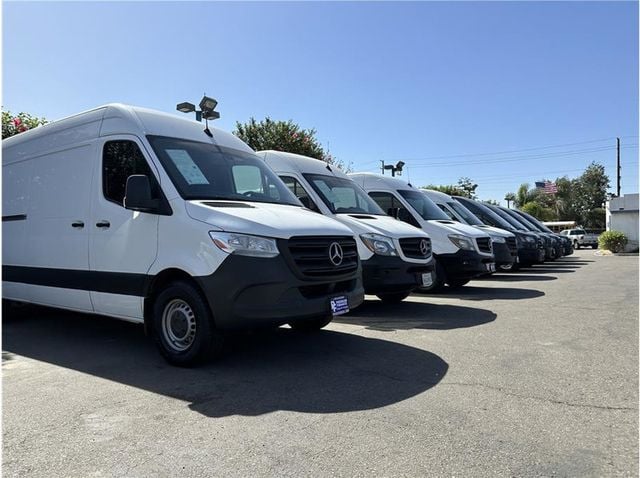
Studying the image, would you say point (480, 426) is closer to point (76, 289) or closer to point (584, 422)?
point (584, 422)

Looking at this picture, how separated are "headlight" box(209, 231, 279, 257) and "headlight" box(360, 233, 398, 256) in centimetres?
299

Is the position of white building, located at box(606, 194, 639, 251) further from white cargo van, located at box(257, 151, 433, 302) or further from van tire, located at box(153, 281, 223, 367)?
van tire, located at box(153, 281, 223, 367)

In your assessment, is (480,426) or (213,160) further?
(213,160)

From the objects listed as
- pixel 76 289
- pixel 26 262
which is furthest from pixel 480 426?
pixel 26 262

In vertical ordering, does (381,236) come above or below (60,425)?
above

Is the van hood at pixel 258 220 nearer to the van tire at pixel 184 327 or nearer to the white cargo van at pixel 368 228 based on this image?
the van tire at pixel 184 327

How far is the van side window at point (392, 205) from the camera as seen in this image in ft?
34.2

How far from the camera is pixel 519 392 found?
4.07m

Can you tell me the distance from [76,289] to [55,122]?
2.32 m

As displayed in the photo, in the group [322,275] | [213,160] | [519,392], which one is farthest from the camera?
[213,160]

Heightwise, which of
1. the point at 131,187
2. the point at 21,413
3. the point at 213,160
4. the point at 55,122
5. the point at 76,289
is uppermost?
the point at 55,122

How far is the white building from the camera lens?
38.4 m

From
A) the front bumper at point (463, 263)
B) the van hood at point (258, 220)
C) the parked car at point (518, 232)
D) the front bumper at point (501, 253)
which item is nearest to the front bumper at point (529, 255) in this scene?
the parked car at point (518, 232)

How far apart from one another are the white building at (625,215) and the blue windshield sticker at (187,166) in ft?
131
